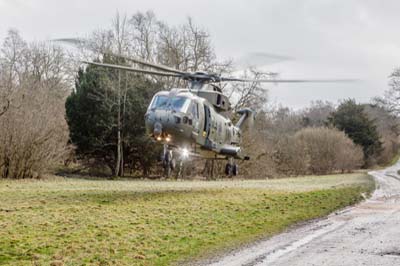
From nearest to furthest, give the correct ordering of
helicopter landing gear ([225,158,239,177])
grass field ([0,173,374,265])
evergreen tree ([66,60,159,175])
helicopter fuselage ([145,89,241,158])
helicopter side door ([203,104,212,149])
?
1. grass field ([0,173,374,265])
2. helicopter fuselage ([145,89,241,158])
3. helicopter side door ([203,104,212,149])
4. helicopter landing gear ([225,158,239,177])
5. evergreen tree ([66,60,159,175])

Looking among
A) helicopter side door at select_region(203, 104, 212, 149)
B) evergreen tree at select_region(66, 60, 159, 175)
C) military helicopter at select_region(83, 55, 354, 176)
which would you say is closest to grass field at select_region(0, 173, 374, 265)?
military helicopter at select_region(83, 55, 354, 176)

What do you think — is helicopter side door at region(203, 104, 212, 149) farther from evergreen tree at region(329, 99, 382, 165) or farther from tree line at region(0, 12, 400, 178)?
evergreen tree at region(329, 99, 382, 165)

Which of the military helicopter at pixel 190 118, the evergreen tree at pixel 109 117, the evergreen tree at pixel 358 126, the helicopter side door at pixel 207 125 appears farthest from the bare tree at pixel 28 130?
the evergreen tree at pixel 358 126

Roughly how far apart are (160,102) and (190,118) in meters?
1.12

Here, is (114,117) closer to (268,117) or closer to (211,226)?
(268,117)

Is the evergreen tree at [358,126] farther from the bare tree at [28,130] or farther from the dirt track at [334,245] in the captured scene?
the dirt track at [334,245]

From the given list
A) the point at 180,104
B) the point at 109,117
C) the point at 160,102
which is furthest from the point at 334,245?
the point at 109,117

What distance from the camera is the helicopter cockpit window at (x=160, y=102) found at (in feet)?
49.0

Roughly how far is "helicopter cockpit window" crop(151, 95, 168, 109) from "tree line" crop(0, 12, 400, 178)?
3138 millimetres

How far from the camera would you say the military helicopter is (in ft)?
48.5

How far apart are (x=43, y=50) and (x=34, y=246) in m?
39.8

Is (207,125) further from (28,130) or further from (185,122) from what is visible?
(28,130)

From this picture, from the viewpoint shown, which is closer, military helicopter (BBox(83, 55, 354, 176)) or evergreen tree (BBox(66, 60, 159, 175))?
military helicopter (BBox(83, 55, 354, 176))

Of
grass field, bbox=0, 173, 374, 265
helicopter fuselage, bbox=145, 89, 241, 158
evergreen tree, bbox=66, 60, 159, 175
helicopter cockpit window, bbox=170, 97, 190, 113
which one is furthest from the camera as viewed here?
evergreen tree, bbox=66, 60, 159, 175
